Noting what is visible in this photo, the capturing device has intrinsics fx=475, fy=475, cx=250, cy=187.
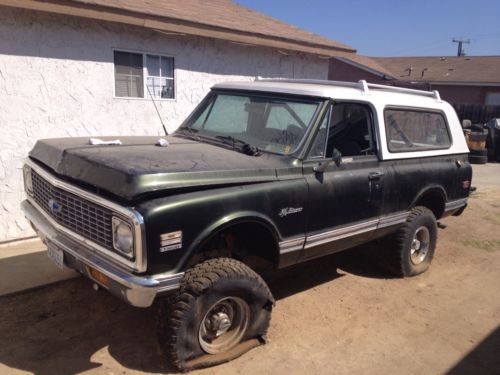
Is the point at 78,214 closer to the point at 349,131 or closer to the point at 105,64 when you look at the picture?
the point at 349,131

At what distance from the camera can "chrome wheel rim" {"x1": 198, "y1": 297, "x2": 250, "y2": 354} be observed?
354 cm

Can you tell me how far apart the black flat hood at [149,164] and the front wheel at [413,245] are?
6.63ft

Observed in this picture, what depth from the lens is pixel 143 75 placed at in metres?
7.02

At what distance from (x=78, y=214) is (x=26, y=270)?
2177 millimetres

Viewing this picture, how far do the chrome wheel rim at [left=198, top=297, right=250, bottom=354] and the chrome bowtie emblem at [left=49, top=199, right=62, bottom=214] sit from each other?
136cm

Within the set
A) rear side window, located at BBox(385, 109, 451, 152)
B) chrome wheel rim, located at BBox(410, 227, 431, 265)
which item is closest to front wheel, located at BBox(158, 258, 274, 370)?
rear side window, located at BBox(385, 109, 451, 152)

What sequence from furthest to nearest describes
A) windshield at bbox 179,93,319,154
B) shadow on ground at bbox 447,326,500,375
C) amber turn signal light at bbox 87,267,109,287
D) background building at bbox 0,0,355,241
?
background building at bbox 0,0,355,241 → windshield at bbox 179,93,319,154 → shadow on ground at bbox 447,326,500,375 → amber turn signal light at bbox 87,267,109,287

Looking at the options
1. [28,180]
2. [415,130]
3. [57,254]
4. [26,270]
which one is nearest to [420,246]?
[415,130]

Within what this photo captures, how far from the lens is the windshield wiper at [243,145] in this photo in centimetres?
398

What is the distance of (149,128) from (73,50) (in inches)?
61.5

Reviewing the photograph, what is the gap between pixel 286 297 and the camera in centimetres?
479

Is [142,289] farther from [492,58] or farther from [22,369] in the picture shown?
[492,58]

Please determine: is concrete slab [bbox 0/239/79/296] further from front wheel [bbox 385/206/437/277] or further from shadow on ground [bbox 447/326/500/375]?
shadow on ground [bbox 447/326/500/375]

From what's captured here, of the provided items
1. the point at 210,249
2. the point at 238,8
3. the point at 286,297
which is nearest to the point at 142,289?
the point at 210,249
